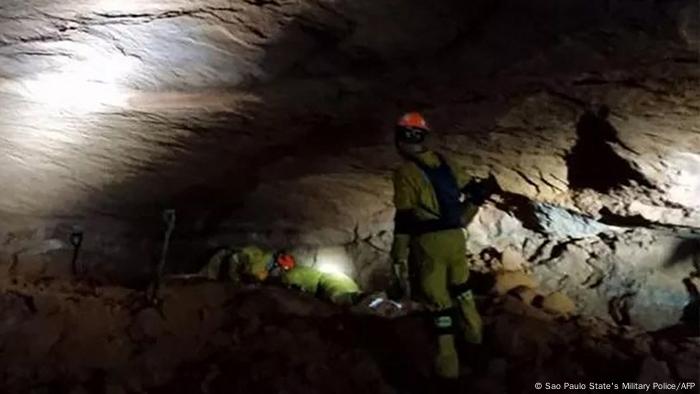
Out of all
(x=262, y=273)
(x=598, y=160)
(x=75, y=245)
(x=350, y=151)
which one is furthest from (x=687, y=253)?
(x=75, y=245)

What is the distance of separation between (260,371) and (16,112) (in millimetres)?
3458

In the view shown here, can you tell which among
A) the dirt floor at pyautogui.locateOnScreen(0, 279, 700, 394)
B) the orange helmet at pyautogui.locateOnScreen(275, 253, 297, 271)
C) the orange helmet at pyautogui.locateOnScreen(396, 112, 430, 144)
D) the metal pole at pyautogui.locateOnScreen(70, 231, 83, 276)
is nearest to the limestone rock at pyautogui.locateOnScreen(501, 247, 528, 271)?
the dirt floor at pyautogui.locateOnScreen(0, 279, 700, 394)

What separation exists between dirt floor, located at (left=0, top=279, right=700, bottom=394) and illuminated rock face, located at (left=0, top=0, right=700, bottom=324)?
1.71 m

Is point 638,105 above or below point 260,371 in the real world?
above

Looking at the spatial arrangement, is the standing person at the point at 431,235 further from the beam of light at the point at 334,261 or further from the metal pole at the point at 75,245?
the metal pole at the point at 75,245

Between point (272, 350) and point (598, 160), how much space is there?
3612mm

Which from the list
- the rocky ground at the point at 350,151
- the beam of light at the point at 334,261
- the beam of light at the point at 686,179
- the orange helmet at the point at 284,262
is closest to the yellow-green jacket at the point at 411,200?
the rocky ground at the point at 350,151

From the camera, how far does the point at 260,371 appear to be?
4.77 metres

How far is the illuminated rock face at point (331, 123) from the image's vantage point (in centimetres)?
436

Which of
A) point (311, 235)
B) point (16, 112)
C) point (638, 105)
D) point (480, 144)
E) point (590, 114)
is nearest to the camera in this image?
point (638, 105)

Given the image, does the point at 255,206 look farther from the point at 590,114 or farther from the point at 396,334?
the point at 590,114

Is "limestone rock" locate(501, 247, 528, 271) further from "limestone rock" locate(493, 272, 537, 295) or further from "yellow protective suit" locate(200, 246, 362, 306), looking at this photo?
"yellow protective suit" locate(200, 246, 362, 306)

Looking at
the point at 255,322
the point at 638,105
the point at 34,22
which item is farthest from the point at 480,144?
the point at 34,22

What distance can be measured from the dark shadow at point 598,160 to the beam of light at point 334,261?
353cm
